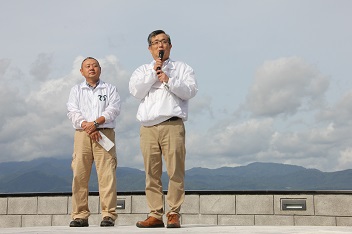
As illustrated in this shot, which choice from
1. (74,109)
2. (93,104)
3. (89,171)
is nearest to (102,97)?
(93,104)

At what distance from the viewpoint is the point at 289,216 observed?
880 centimetres

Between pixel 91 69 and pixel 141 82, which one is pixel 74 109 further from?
pixel 141 82

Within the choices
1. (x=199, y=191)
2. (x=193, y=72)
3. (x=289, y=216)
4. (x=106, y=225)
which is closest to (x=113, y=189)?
(x=106, y=225)

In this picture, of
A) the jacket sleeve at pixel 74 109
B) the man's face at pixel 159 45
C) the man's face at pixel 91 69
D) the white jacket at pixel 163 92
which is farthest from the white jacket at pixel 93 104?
the man's face at pixel 159 45

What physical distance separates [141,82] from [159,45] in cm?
43

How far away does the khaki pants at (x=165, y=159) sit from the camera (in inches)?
214

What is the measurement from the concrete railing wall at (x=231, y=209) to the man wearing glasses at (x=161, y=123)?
3.58m

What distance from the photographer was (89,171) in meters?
6.25

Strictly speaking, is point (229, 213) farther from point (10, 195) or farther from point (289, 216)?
point (10, 195)

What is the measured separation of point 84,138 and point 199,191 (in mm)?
3421

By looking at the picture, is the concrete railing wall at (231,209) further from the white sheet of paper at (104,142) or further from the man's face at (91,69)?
the man's face at (91,69)

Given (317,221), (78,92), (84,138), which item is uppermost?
(78,92)

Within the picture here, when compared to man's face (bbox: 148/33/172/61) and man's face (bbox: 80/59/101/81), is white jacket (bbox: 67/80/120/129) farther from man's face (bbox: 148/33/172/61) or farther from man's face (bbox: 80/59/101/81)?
man's face (bbox: 148/33/172/61)

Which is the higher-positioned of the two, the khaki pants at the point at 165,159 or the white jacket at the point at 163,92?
the white jacket at the point at 163,92
